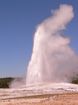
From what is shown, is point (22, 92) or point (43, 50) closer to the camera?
point (22, 92)

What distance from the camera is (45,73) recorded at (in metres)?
78.6

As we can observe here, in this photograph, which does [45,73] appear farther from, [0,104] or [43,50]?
[0,104]

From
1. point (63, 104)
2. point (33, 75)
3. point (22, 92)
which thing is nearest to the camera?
point (63, 104)

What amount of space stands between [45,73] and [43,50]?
19.7 feet

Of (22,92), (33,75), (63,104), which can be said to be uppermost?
(33,75)

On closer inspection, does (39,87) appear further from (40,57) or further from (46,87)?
(40,57)

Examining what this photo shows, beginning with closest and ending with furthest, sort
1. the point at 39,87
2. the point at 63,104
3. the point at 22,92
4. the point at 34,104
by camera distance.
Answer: the point at 63,104 → the point at 34,104 → the point at 22,92 → the point at 39,87

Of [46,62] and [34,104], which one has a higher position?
[46,62]

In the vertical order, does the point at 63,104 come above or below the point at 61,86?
below

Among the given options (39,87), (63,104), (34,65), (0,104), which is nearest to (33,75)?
(34,65)

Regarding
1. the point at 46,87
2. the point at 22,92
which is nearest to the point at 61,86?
the point at 46,87

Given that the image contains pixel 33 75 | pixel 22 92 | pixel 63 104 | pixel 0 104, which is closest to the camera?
pixel 63 104

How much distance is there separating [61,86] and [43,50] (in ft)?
58.0

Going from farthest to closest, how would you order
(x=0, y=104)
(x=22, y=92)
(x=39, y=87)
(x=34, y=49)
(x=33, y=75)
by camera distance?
(x=34, y=49)
(x=33, y=75)
(x=39, y=87)
(x=22, y=92)
(x=0, y=104)
